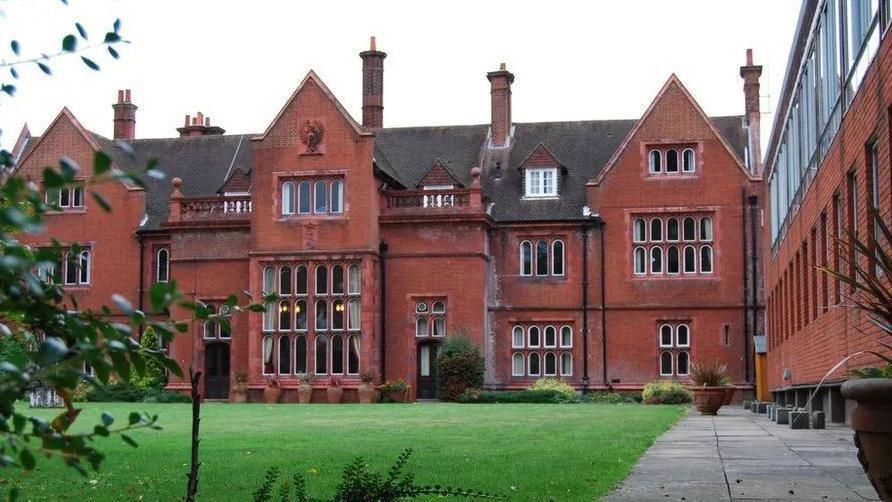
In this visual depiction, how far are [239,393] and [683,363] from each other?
1547 centimetres

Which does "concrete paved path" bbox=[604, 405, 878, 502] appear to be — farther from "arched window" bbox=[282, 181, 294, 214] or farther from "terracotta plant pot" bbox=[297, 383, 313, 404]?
"arched window" bbox=[282, 181, 294, 214]

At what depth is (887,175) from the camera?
15.2 metres

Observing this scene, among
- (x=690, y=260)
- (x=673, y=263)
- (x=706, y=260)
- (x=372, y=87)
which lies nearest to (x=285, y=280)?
(x=372, y=87)

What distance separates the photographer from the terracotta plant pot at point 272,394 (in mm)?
42156

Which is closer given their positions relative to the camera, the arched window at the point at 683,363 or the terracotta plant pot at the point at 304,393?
the terracotta plant pot at the point at 304,393

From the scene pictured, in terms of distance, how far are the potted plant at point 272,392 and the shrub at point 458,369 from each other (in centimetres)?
554

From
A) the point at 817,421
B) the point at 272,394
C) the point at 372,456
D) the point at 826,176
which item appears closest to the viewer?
the point at 372,456

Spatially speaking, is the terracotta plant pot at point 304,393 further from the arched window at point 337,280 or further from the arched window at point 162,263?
the arched window at point 162,263

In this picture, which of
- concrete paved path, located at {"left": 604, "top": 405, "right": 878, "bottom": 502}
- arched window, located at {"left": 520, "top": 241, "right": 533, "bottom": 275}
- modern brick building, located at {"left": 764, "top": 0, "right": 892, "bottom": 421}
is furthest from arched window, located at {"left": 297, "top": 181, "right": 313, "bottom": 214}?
concrete paved path, located at {"left": 604, "top": 405, "right": 878, "bottom": 502}

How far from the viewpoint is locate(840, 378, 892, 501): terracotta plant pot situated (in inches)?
278

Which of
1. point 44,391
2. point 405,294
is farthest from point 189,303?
point 405,294

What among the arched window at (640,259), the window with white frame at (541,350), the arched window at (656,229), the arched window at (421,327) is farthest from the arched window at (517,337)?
the arched window at (656,229)

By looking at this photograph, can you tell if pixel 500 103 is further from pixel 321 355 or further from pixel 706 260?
pixel 321 355

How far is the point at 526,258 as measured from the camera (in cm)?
4459
